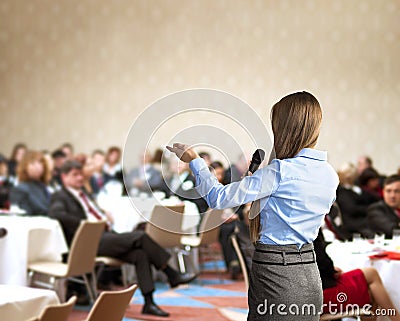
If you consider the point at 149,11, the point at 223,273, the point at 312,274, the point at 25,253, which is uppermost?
the point at 149,11

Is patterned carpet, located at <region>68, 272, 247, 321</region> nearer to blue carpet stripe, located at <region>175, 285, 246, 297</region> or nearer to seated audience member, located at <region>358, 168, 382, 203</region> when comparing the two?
blue carpet stripe, located at <region>175, 285, 246, 297</region>

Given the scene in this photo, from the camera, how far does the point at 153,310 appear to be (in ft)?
19.0

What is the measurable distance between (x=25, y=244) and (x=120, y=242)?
2.84ft

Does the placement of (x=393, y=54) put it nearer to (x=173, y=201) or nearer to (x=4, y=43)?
(x=173, y=201)

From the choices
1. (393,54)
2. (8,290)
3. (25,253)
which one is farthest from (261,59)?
(8,290)

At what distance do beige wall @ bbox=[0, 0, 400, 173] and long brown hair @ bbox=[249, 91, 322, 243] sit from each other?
31.7 ft

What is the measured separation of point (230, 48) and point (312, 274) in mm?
10381

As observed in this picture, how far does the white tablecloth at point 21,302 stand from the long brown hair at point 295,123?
4.16 ft

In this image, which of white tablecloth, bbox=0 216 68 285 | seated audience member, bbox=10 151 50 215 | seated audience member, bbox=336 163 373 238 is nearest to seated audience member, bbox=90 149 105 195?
seated audience member, bbox=10 151 50 215

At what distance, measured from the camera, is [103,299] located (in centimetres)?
275

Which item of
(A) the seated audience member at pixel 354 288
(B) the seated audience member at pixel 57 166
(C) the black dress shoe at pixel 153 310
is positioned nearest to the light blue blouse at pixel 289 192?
(A) the seated audience member at pixel 354 288

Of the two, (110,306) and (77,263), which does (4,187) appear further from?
(110,306)

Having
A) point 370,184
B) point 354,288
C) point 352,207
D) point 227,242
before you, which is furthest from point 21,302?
point 370,184

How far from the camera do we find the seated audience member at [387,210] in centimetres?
603
